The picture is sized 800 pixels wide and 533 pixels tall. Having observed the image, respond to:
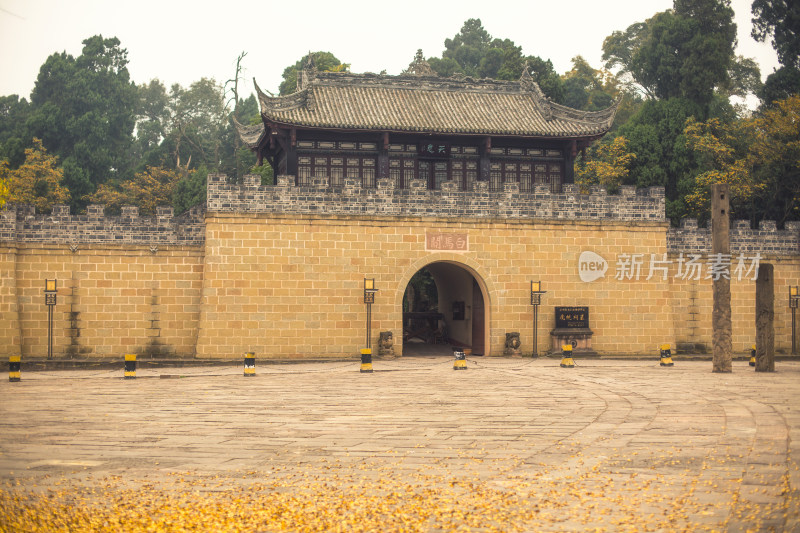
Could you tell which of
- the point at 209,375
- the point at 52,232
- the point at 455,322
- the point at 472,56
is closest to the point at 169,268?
the point at 52,232

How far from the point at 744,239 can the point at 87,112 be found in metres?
38.6

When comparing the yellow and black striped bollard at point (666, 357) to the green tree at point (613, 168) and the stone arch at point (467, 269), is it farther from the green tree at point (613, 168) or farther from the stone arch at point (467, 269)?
the green tree at point (613, 168)

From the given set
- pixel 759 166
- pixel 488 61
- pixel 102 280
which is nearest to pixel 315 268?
pixel 102 280

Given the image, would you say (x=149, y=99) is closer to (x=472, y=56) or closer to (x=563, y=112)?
(x=472, y=56)

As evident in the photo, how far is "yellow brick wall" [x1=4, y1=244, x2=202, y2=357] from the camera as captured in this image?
19938 mm

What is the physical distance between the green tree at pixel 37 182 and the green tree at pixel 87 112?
2.16m

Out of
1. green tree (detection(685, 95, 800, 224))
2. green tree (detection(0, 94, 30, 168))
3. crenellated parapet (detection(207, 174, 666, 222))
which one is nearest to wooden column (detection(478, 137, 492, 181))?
crenellated parapet (detection(207, 174, 666, 222))

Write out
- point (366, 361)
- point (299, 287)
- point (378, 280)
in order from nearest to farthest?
1. point (366, 361)
2. point (299, 287)
3. point (378, 280)

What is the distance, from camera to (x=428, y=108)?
2448cm

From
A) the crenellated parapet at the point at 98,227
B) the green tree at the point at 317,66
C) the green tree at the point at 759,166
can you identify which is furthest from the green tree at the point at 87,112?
the green tree at the point at 759,166

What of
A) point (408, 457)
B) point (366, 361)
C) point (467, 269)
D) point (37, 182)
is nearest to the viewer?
point (408, 457)

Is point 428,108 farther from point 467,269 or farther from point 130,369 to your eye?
point 130,369

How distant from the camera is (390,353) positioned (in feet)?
68.1

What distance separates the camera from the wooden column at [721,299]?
1661cm
